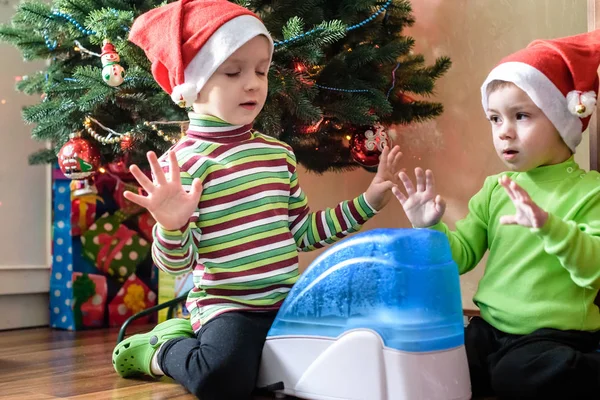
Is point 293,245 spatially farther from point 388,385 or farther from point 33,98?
point 33,98

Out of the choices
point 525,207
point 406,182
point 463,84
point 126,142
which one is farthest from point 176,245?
point 463,84

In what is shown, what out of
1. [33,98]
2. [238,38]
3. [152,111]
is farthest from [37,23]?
[238,38]

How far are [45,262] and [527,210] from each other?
1474 mm

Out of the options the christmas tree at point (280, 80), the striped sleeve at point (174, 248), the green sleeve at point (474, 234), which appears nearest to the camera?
the striped sleeve at point (174, 248)

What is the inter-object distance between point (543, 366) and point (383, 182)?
1.30ft

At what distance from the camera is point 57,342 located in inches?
66.6

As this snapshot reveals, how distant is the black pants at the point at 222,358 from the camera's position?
3.41ft

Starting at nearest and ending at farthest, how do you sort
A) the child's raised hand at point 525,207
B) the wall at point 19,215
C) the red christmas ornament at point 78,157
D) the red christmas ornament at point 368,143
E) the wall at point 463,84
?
the child's raised hand at point 525,207, the red christmas ornament at point 368,143, the red christmas ornament at point 78,157, the wall at point 463,84, the wall at point 19,215

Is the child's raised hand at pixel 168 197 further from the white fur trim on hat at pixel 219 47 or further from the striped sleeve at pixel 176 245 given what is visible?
the white fur trim on hat at pixel 219 47

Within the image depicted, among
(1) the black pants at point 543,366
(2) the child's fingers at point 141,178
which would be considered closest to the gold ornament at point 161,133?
(2) the child's fingers at point 141,178

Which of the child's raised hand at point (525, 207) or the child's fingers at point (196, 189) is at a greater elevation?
the child's fingers at point (196, 189)

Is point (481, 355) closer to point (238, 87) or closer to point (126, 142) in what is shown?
point (238, 87)

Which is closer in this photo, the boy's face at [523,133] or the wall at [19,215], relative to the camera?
the boy's face at [523,133]

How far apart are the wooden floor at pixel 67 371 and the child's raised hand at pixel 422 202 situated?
365 millimetres
